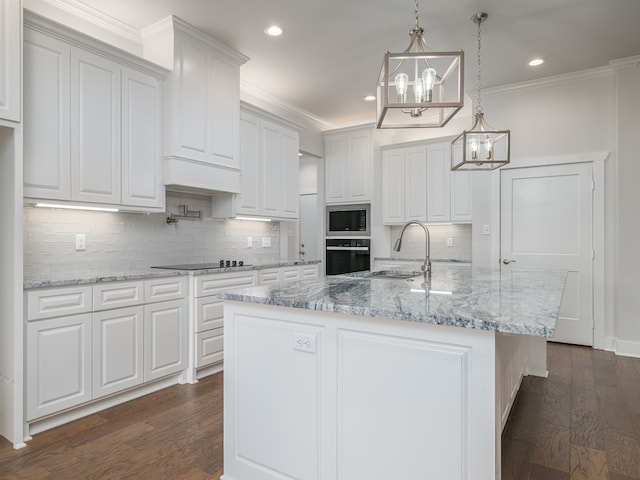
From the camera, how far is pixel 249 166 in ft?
13.5

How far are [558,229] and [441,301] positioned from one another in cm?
341

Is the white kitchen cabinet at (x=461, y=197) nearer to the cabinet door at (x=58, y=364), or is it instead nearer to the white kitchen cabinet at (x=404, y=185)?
the white kitchen cabinet at (x=404, y=185)

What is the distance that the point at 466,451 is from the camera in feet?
4.27

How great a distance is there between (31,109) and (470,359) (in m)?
2.70

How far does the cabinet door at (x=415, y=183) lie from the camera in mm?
5188

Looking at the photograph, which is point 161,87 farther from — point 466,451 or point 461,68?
point 466,451

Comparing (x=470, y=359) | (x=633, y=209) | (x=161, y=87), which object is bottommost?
(x=470, y=359)

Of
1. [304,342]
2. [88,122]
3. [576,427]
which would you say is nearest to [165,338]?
[88,122]

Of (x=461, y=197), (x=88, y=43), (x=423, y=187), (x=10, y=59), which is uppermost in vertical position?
(x=88, y=43)

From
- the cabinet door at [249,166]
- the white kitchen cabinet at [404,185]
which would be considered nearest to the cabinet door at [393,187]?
the white kitchen cabinet at [404,185]

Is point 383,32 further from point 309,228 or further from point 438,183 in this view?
point 309,228

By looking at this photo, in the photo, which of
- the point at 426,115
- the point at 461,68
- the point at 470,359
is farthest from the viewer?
the point at 426,115

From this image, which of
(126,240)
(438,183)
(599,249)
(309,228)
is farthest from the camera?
(309,228)

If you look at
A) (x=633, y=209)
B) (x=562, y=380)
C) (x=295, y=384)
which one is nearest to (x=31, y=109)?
(x=295, y=384)
